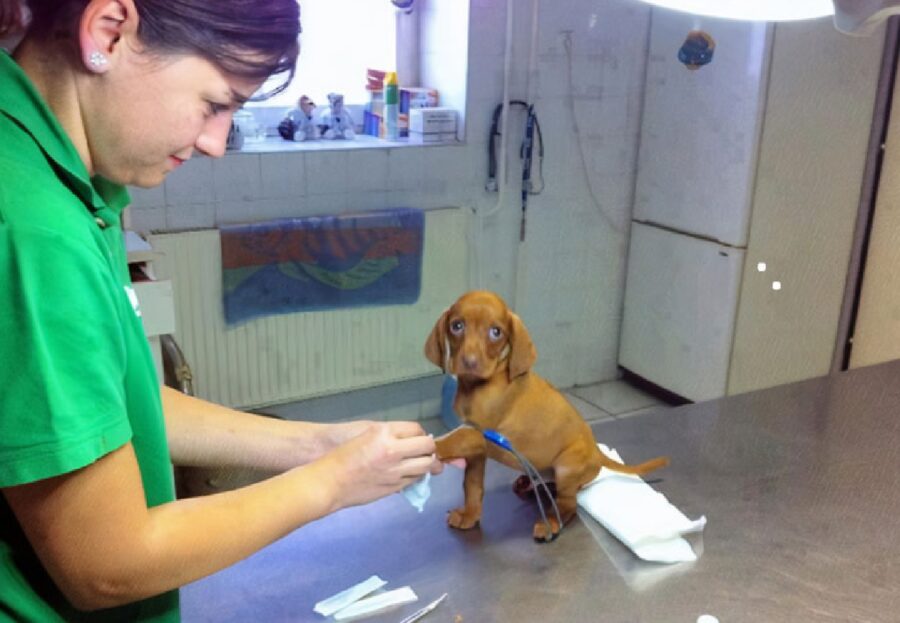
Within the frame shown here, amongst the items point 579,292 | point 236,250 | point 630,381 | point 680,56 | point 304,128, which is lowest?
point 630,381

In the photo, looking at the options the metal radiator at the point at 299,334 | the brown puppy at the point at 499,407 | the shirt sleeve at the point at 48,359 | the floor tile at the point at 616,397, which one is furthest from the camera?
the floor tile at the point at 616,397

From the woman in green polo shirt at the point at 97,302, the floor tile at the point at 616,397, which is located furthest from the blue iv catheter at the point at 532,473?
the floor tile at the point at 616,397

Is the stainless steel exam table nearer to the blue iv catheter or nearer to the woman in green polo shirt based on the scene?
the blue iv catheter

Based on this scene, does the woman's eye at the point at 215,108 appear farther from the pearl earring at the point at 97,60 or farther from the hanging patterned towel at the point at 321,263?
the hanging patterned towel at the point at 321,263

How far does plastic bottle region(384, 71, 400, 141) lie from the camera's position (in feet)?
10.1

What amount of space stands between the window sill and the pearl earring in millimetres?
2127

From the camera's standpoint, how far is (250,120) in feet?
9.62

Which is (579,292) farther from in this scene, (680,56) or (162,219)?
(162,219)

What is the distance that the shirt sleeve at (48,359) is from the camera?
58 centimetres

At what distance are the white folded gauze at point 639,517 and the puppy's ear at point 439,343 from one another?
308 mm

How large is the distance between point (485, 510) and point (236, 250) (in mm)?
1741

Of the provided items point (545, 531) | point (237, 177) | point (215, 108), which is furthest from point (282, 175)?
point (215, 108)

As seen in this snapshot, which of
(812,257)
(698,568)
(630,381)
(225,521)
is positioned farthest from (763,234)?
(225,521)

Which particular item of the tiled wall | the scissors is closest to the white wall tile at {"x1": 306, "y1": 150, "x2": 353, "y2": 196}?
the tiled wall
